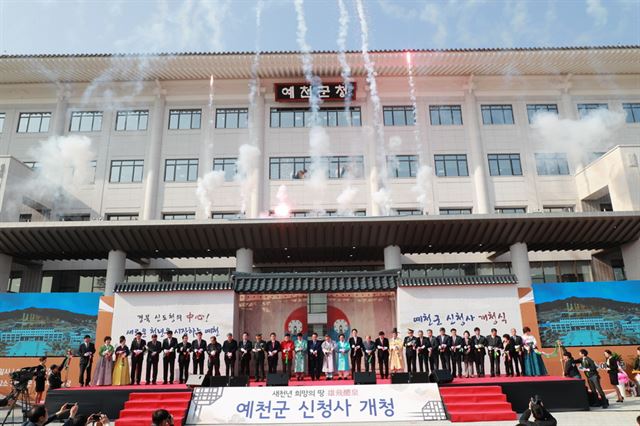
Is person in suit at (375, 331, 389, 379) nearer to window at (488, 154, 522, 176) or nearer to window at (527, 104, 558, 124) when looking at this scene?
window at (488, 154, 522, 176)

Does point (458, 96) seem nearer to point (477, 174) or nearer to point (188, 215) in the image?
point (477, 174)

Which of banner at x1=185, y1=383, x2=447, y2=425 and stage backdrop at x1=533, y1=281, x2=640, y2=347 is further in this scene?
stage backdrop at x1=533, y1=281, x2=640, y2=347

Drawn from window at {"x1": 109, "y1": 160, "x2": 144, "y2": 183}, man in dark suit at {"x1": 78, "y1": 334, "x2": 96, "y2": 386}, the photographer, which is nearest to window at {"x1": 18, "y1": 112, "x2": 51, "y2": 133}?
window at {"x1": 109, "y1": 160, "x2": 144, "y2": 183}

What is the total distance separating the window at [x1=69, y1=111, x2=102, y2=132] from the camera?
24.4 meters

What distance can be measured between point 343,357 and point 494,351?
4481 mm

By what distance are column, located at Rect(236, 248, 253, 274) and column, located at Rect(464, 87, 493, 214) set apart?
11315mm

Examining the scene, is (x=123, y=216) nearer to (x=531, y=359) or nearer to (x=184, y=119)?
(x=184, y=119)

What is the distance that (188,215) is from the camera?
76.2ft

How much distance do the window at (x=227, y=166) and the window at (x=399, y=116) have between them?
26.7 ft

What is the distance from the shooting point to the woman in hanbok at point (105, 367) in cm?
1333

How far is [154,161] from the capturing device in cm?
2361

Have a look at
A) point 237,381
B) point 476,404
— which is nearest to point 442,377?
point 476,404

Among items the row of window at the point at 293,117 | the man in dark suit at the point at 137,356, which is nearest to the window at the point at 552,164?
the row of window at the point at 293,117

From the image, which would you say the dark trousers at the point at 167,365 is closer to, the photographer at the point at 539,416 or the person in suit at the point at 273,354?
the person in suit at the point at 273,354
